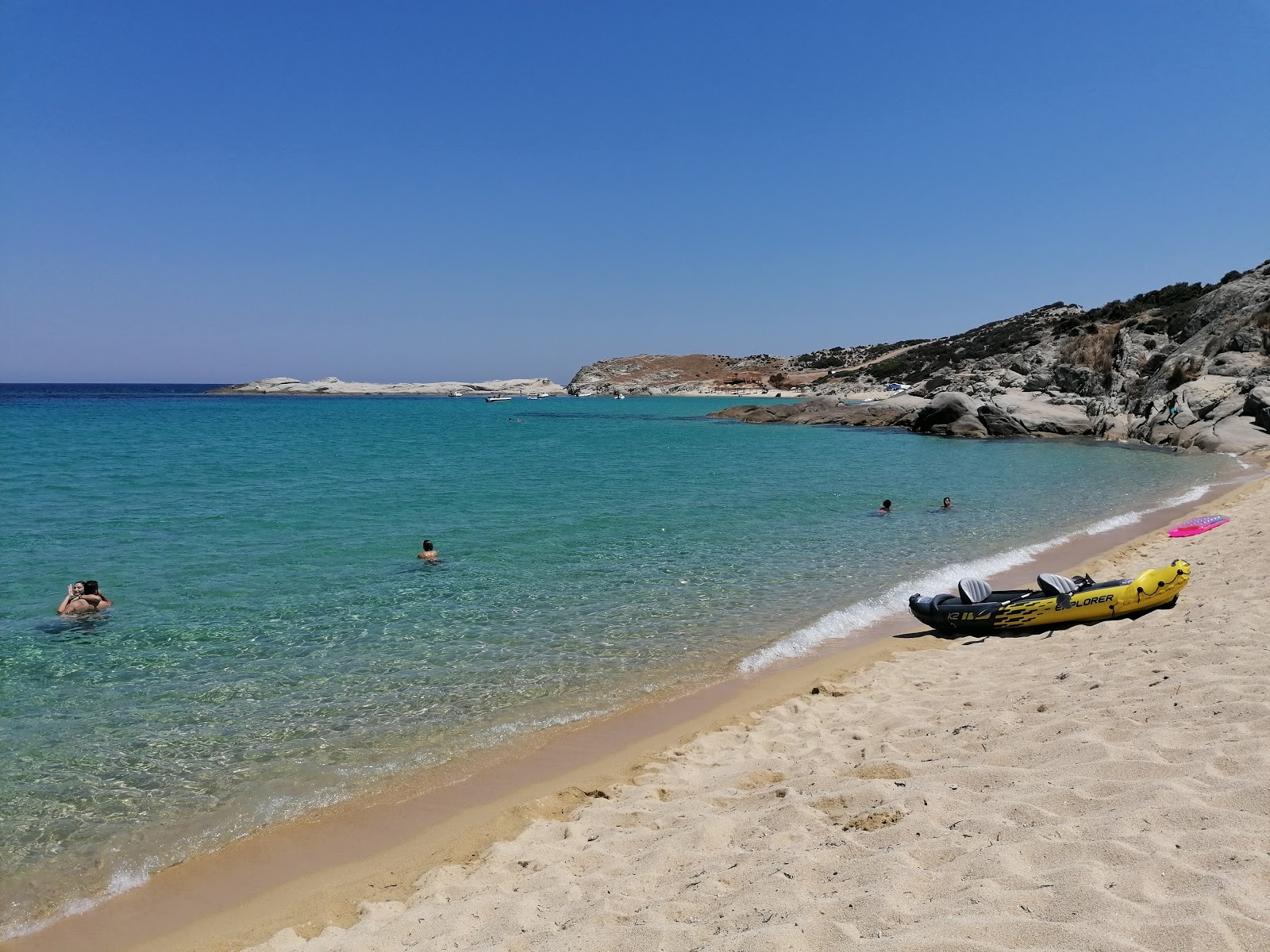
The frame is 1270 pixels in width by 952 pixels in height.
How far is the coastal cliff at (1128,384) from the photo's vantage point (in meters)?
42.8

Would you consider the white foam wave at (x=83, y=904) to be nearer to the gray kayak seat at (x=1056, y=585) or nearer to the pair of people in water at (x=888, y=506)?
the gray kayak seat at (x=1056, y=585)

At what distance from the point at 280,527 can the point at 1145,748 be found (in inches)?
773

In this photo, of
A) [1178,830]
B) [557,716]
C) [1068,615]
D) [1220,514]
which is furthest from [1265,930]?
[1220,514]

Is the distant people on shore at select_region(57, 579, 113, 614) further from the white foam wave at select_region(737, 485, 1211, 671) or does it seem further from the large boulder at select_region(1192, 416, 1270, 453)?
the large boulder at select_region(1192, 416, 1270, 453)

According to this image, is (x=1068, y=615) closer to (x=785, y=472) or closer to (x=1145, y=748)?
(x=1145, y=748)

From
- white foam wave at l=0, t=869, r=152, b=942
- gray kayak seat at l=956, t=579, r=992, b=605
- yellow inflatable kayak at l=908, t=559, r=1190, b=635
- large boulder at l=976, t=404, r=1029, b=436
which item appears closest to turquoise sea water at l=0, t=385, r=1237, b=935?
white foam wave at l=0, t=869, r=152, b=942

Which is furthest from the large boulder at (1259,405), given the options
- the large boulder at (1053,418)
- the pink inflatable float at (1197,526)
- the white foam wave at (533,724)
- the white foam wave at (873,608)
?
the white foam wave at (533,724)

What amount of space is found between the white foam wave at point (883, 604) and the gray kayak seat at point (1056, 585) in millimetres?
2822

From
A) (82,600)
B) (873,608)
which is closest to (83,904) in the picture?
(82,600)

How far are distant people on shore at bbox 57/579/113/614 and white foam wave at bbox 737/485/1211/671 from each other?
423 inches

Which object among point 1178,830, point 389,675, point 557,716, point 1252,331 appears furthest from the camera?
point 1252,331

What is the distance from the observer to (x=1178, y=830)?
412cm

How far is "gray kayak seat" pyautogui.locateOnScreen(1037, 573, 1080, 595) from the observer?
10.5 metres

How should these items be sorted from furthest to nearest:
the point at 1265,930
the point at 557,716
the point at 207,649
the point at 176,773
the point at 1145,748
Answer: the point at 207,649 < the point at 557,716 < the point at 176,773 < the point at 1145,748 < the point at 1265,930
